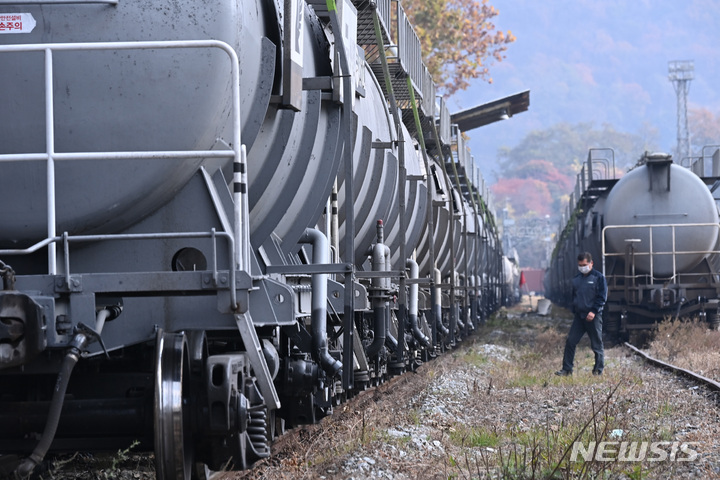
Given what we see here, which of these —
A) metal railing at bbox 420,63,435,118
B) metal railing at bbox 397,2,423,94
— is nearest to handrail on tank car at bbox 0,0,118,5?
metal railing at bbox 397,2,423,94

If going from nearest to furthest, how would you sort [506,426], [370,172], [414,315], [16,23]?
1. [16,23]
2. [506,426]
3. [370,172]
4. [414,315]

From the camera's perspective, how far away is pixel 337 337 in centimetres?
765

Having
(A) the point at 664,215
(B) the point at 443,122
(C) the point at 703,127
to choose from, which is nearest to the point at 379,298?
(B) the point at 443,122

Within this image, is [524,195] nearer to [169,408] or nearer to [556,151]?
[556,151]

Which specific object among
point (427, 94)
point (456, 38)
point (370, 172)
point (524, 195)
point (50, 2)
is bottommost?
point (370, 172)

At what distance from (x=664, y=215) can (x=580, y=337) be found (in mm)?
5823

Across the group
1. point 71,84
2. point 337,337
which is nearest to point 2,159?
point 71,84

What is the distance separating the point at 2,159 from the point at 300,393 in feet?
8.69

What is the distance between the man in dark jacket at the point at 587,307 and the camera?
40.7 feet

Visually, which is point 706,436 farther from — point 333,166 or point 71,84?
point 71,84

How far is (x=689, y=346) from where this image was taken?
50.4 ft

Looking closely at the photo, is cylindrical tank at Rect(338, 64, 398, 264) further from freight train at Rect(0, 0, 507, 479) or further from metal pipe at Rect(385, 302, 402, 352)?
freight train at Rect(0, 0, 507, 479)

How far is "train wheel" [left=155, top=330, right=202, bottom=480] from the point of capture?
14.5 ft

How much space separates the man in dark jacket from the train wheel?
8463 millimetres
